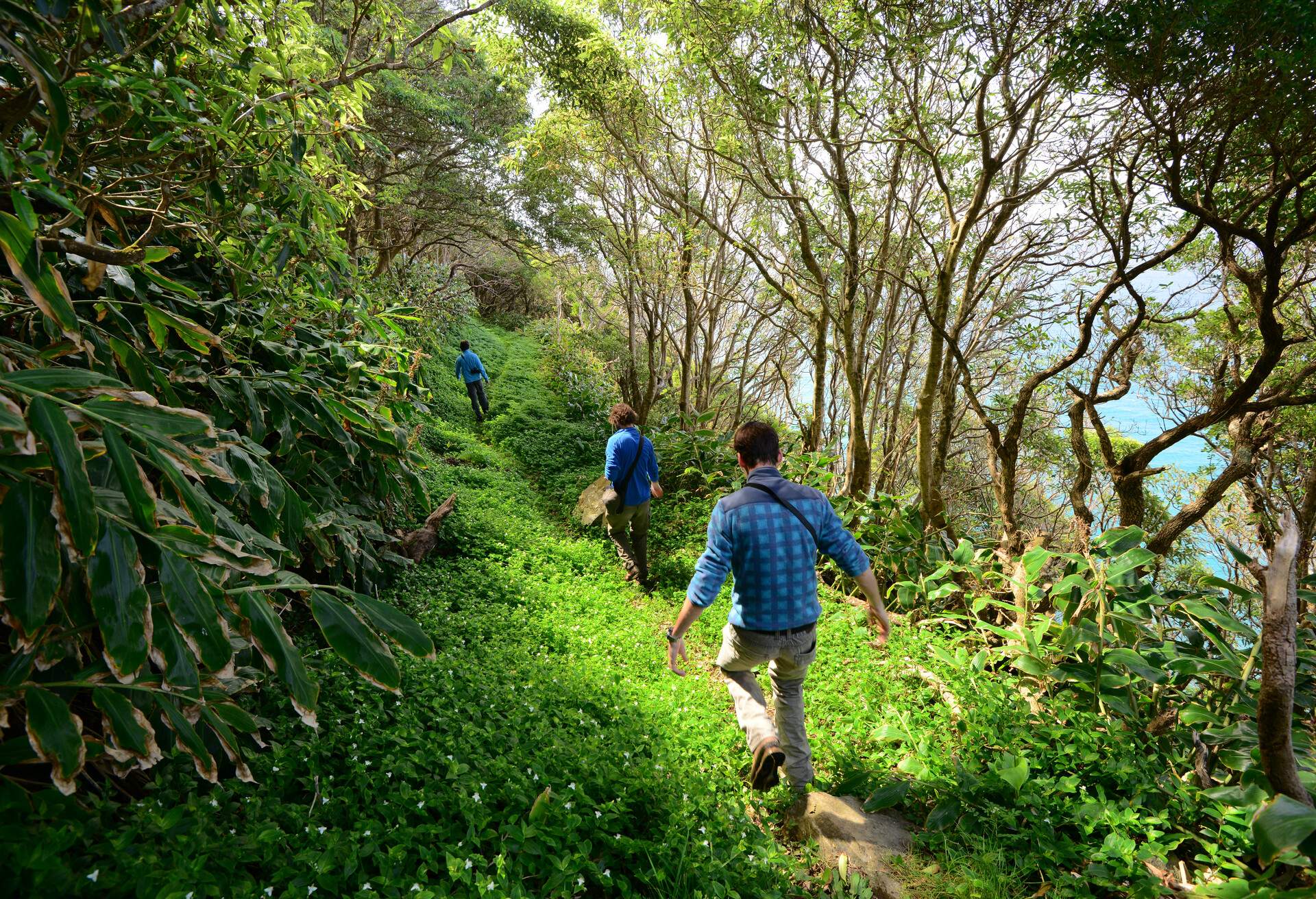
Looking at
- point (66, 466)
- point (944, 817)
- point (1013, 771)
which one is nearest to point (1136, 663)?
point (1013, 771)

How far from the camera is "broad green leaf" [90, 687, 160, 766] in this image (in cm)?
141

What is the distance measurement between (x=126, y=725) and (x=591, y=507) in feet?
20.8

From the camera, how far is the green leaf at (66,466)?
3.59 feet

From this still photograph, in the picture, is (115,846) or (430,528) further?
(430,528)

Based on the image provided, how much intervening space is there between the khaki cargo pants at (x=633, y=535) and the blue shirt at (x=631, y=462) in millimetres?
106

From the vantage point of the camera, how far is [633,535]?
20.6ft

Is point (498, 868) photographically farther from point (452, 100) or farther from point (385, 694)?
point (452, 100)

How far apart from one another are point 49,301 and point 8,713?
133 cm

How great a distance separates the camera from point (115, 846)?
1671 millimetres

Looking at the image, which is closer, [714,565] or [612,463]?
[714,565]

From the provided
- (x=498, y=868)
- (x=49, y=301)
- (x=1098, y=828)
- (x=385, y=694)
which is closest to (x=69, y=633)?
(x=49, y=301)

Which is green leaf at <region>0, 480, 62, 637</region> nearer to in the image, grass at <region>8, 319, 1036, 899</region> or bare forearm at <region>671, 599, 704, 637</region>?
grass at <region>8, 319, 1036, 899</region>

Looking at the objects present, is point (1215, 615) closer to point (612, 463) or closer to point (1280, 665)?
point (1280, 665)

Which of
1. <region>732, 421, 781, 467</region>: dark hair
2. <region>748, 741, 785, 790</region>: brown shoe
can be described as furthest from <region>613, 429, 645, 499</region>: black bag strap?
<region>748, 741, 785, 790</region>: brown shoe
